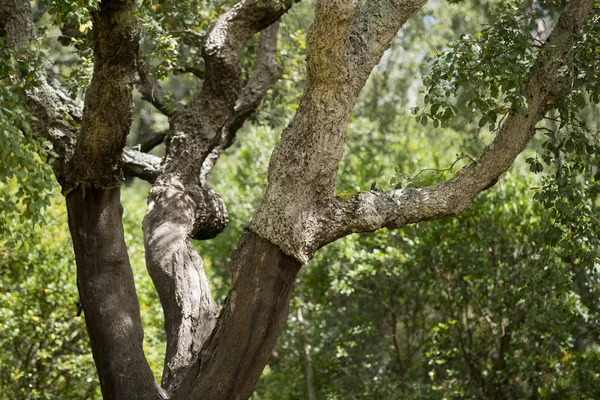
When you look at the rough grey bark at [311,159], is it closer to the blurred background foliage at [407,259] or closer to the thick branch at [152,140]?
the blurred background foliage at [407,259]

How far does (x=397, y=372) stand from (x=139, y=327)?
250 inches

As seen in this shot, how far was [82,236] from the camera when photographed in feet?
16.5

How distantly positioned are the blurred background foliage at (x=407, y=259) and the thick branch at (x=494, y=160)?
14 cm

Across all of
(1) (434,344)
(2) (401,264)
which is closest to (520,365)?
(1) (434,344)

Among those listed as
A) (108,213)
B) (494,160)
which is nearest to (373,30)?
(494,160)

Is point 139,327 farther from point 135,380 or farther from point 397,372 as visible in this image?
point 397,372

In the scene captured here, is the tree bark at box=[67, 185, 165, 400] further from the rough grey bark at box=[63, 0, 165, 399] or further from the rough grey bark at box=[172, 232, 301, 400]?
the rough grey bark at box=[172, 232, 301, 400]

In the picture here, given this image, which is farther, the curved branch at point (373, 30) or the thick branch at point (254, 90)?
the thick branch at point (254, 90)

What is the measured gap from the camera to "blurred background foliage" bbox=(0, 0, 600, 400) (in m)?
5.17

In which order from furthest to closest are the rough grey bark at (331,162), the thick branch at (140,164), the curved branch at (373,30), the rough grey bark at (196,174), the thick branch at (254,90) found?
the thick branch at (254,90), the thick branch at (140,164), the rough grey bark at (196,174), the curved branch at (373,30), the rough grey bark at (331,162)

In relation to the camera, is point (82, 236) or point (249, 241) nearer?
point (249, 241)

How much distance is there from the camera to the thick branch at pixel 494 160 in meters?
4.71

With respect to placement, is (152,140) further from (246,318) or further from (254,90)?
(246,318)

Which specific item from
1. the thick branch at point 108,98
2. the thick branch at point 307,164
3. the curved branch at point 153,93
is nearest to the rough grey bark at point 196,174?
the thick branch at point 108,98
